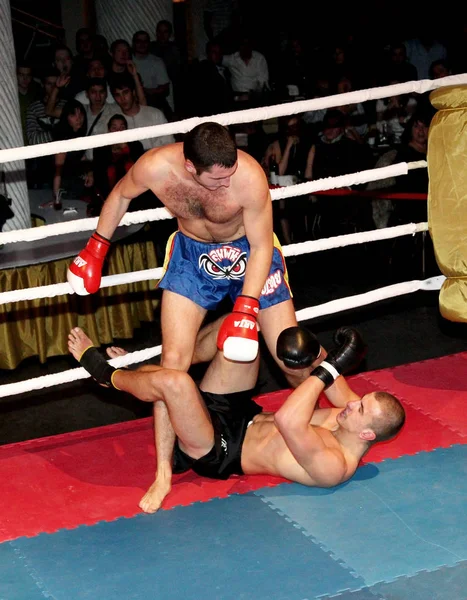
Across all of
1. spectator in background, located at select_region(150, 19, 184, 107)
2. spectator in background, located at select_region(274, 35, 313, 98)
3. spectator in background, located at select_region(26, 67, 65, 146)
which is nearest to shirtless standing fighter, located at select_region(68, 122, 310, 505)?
spectator in background, located at select_region(26, 67, 65, 146)

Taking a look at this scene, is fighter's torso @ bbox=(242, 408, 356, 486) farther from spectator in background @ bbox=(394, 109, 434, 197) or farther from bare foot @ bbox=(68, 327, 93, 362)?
spectator in background @ bbox=(394, 109, 434, 197)

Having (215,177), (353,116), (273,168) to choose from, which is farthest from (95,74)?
(215,177)

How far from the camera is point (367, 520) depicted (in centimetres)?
289

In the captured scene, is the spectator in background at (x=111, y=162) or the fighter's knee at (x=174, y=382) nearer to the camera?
the fighter's knee at (x=174, y=382)

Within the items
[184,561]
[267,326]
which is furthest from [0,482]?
[267,326]

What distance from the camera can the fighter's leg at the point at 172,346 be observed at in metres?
3.12

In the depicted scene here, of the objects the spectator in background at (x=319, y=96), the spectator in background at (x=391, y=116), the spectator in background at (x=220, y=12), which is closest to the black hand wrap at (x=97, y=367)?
the spectator in background at (x=319, y=96)

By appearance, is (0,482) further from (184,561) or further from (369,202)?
(369,202)

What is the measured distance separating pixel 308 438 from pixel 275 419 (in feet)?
0.41

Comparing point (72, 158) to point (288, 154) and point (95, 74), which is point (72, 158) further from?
point (288, 154)

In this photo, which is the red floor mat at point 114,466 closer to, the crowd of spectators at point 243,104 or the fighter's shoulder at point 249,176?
the fighter's shoulder at point 249,176

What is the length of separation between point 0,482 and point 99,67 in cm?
479

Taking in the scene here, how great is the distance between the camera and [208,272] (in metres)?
3.27

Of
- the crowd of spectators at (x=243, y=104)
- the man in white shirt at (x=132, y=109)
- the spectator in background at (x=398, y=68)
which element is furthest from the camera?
the spectator in background at (x=398, y=68)
